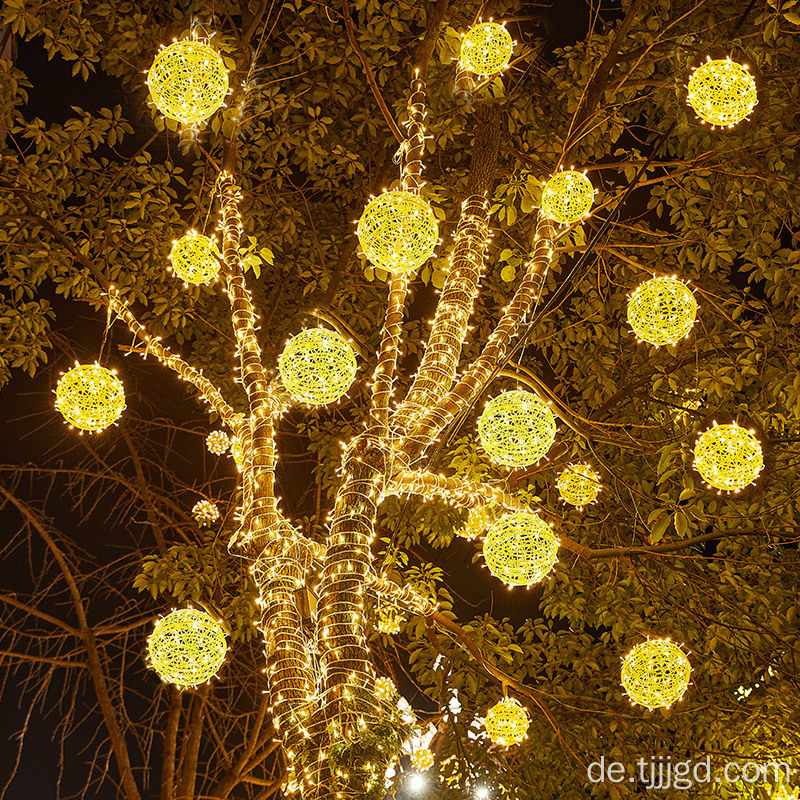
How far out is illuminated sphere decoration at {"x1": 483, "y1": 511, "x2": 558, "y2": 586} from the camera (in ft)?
8.98

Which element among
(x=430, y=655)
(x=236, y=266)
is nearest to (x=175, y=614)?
(x=236, y=266)

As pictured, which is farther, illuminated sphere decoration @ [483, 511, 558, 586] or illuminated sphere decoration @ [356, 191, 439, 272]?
illuminated sphere decoration @ [483, 511, 558, 586]

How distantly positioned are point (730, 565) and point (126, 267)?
353 cm

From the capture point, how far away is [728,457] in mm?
2793

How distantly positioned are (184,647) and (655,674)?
176 centimetres

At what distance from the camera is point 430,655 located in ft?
14.9

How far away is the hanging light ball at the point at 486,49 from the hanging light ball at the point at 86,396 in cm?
186

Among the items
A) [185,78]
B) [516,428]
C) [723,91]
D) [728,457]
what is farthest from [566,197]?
[185,78]

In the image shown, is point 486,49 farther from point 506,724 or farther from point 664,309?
point 506,724

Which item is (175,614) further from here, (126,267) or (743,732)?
(743,732)

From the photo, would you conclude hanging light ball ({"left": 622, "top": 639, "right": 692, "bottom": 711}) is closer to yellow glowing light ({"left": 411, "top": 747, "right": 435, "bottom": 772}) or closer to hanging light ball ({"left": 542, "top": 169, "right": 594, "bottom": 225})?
yellow glowing light ({"left": 411, "top": 747, "right": 435, "bottom": 772})

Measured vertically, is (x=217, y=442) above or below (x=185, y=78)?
below

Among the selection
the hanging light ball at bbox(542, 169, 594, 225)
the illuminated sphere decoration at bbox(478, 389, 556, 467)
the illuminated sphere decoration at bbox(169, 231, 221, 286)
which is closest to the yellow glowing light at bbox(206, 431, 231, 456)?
the illuminated sphere decoration at bbox(169, 231, 221, 286)

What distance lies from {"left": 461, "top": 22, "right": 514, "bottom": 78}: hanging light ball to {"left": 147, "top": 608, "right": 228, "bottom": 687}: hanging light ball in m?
2.25
